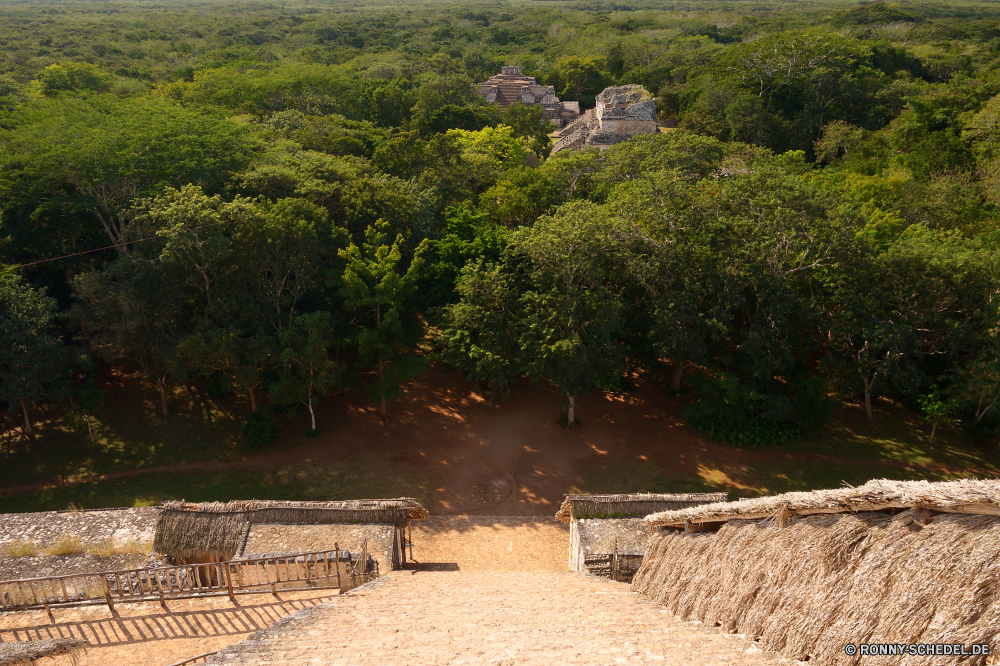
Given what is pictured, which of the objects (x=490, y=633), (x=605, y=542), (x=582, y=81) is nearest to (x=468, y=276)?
(x=605, y=542)

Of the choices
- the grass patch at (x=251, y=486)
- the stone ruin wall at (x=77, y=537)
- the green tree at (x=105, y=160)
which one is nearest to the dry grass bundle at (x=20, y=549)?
the stone ruin wall at (x=77, y=537)

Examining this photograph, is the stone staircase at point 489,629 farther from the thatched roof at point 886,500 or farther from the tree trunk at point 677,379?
the tree trunk at point 677,379

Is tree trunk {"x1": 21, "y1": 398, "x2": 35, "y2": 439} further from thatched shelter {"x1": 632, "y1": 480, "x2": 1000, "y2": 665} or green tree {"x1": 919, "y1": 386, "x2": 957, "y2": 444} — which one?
green tree {"x1": 919, "y1": 386, "x2": 957, "y2": 444}

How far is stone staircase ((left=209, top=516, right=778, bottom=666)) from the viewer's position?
5.58m

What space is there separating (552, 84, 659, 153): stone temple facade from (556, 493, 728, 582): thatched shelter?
2647cm

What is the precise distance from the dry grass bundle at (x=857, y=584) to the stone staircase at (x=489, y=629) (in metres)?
0.37

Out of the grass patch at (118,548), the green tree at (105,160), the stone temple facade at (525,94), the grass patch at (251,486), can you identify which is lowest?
the grass patch at (251,486)

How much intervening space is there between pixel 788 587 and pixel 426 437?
12.9m

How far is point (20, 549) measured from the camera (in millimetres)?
10484

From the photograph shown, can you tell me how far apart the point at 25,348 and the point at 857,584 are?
18.2m

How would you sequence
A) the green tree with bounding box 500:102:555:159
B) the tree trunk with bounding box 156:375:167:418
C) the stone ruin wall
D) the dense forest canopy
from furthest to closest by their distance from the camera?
the green tree with bounding box 500:102:555:159, the tree trunk with bounding box 156:375:167:418, the dense forest canopy, the stone ruin wall

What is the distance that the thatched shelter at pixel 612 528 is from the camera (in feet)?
36.2

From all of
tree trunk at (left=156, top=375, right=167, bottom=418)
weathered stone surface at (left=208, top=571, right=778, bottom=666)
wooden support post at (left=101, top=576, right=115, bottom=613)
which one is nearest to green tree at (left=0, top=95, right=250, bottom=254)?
tree trunk at (left=156, top=375, right=167, bottom=418)

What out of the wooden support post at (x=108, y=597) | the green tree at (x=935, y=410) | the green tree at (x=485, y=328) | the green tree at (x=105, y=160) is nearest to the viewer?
the wooden support post at (x=108, y=597)
